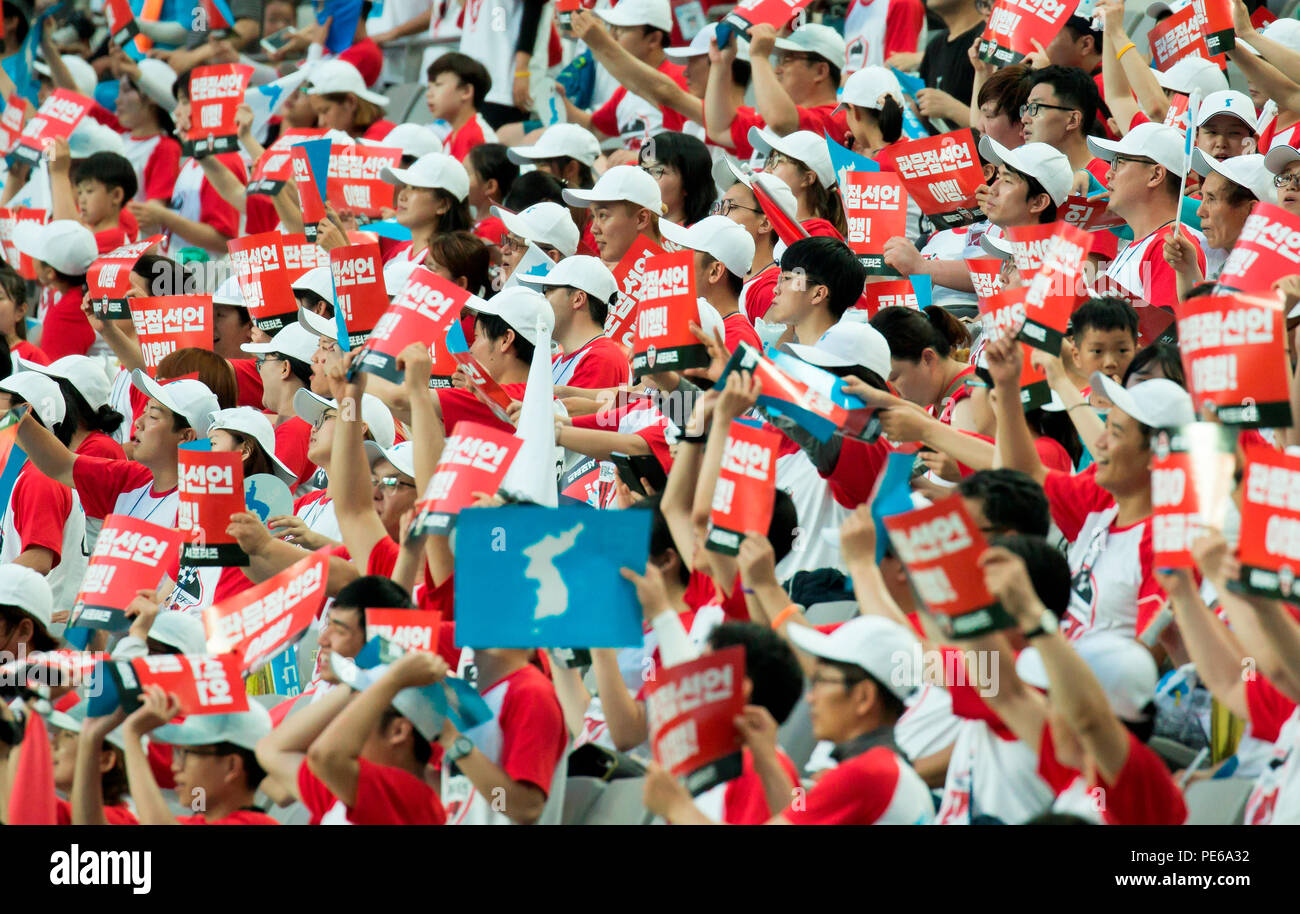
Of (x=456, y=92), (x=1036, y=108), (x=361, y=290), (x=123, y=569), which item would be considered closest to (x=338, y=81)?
(x=456, y=92)

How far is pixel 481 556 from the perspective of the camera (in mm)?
4629

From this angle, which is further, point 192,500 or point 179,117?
point 179,117

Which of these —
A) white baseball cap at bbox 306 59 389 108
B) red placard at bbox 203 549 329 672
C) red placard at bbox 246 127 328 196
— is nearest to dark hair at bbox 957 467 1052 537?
red placard at bbox 203 549 329 672

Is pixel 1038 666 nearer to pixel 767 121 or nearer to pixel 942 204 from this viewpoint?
pixel 942 204

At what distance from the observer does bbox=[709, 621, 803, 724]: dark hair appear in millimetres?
4250

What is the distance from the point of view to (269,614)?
203 inches

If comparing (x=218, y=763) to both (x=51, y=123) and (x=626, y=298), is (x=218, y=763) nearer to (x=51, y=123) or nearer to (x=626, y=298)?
(x=626, y=298)

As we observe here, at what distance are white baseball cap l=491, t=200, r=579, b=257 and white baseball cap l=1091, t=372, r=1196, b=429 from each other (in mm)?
3281

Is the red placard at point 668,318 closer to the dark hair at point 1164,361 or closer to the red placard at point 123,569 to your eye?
the dark hair at point 1164,361

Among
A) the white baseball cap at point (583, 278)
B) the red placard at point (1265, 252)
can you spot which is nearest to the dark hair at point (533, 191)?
the white baseball cap at point (583, 278)

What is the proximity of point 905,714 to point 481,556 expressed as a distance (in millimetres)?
1092

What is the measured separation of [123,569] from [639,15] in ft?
16.2

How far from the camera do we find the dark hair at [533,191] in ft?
27.5
